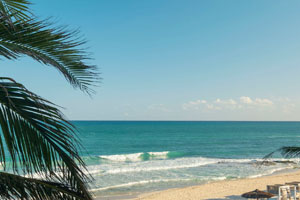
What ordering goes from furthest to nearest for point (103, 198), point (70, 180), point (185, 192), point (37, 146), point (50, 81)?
point (185, 192)
point (103, 198)
point (50, 81)
point (70, 180)
point (37, 146)

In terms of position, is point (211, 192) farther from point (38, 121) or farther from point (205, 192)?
point (38, 121)

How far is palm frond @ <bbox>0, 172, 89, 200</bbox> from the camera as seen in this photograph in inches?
71.3

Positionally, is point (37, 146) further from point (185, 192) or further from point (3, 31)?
point (185, 192)

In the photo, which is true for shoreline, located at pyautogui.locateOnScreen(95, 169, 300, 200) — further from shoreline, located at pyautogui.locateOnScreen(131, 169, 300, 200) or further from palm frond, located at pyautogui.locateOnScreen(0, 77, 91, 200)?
palm frond, located at pyautogui.locateOnScreen(0, 77, 91, 200)

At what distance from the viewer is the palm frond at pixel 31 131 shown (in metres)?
1.54

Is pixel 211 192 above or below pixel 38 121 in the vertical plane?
below

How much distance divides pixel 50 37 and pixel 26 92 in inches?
29.5

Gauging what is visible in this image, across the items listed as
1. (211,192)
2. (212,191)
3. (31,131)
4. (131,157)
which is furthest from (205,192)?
(131,157)

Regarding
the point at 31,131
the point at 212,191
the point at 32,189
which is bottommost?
the point at 212,191

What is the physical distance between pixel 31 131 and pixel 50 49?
814mm

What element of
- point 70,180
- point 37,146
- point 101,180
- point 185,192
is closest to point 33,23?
point 37,146

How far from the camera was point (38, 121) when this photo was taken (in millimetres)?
1598

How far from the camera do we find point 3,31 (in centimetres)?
196

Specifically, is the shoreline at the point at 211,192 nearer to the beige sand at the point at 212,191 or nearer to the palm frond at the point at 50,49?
the beige sand at the point at 212,191
